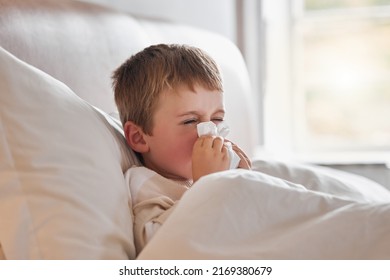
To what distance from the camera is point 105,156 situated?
1.07 meters

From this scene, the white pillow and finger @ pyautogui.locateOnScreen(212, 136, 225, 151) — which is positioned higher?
the white pillow

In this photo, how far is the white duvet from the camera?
0.88 metres

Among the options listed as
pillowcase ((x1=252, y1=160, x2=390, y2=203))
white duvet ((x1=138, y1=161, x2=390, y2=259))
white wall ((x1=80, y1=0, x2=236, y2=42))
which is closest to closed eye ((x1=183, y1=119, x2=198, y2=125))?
white duvet ((x1=138, y1=161, x2=390, y2=259))

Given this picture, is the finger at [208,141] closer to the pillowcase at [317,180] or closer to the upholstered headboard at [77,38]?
the upholstered headboard at [77,38]

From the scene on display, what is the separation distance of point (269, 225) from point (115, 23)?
0.91 m

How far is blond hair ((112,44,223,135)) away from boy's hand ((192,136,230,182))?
0.41ft

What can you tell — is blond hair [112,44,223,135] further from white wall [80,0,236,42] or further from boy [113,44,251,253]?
white wall [80,0,236,42]

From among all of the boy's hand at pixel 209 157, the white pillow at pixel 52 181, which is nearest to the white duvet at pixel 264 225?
the white pillow at pixel 52 181

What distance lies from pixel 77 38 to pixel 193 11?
5.09 ft

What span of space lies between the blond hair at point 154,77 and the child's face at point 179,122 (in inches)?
0.5

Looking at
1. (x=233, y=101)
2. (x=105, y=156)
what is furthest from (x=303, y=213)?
(x=233, y=101)

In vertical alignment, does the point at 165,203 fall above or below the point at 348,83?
above

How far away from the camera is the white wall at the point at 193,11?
2381mm
